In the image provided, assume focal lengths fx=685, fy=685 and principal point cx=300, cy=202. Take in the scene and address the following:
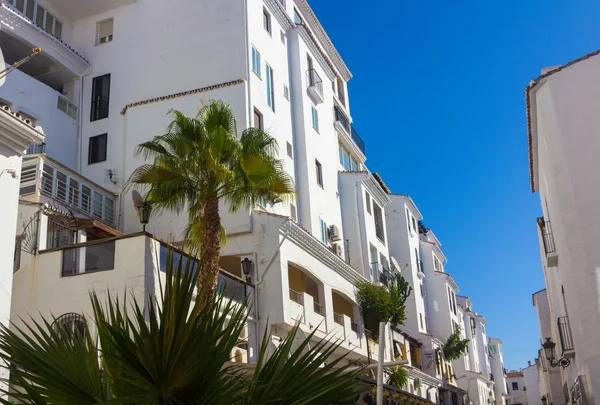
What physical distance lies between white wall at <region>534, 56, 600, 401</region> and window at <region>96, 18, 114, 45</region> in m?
17.2

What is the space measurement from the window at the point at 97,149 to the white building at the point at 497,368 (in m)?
60.2

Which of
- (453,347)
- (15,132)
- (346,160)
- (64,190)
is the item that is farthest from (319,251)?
(453,347)

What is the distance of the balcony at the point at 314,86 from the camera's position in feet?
99.7

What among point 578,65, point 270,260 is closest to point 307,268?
point 270,260

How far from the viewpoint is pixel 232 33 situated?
85.0 ft

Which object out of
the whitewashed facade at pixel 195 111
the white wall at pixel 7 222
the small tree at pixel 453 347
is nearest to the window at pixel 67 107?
the whitewashed facade at pixel 195 111

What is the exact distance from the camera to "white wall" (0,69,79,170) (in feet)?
79.5

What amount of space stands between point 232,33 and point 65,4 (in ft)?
25.5

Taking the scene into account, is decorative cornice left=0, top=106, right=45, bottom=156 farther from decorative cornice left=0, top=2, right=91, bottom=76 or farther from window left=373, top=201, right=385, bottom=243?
window left=373, top=201, right=385, bottom=243

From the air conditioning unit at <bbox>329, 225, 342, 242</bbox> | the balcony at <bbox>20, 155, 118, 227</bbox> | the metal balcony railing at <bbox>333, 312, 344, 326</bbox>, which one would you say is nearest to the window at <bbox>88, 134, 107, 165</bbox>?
the balcony at <bbox>20, 155, 118, 227</bbox>

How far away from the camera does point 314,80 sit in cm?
3114

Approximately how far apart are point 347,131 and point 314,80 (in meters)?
4.99

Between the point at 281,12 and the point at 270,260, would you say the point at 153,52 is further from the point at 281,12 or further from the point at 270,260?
the point at 270,260

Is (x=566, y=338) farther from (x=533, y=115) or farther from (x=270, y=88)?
(x=270, y=88)
